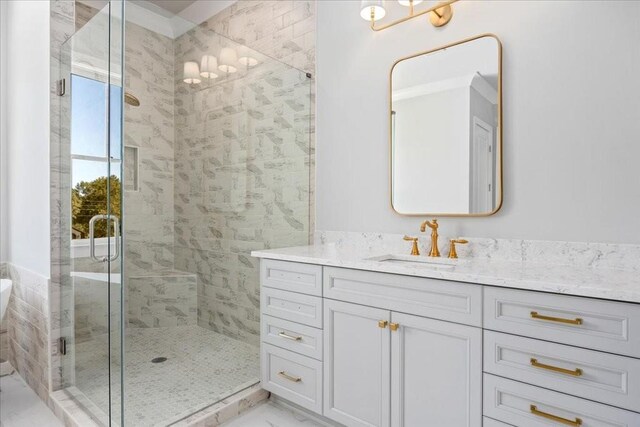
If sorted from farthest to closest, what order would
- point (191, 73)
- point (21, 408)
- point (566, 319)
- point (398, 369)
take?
point (191, 73), point (21, 408), point (398, 369), point (566, 319)

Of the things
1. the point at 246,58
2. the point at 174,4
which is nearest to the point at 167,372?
the point at 246,58

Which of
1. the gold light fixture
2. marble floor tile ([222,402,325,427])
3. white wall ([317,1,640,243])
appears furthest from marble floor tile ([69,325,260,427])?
the gold light fixture

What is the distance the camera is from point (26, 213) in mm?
2438

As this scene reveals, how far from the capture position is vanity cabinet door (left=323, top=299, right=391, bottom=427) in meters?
1.68

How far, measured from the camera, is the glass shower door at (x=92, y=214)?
1.83 metres

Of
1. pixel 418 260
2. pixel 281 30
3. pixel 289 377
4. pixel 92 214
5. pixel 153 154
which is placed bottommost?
pixel 289 377

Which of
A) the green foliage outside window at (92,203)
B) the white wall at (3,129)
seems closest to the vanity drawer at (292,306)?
the green foliage outside window at (92,203)

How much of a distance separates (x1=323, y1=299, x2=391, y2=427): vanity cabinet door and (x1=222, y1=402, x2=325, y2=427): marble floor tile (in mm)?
243

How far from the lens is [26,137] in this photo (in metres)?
2.45

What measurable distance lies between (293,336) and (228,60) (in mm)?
1847

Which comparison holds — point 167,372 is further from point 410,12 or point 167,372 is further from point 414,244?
point 410,12

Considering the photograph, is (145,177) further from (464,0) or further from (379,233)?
(464,0)

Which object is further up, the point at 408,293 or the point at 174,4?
the point at 174,4

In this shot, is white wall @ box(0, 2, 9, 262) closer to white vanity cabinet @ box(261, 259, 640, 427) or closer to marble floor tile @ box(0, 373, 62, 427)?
marble floor tile @ box(0, 373, 62, 427)
